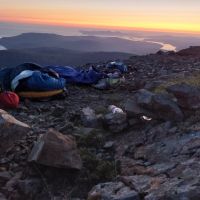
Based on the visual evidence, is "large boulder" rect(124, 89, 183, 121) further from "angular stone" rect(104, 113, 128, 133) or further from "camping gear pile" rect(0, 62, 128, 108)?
"camping gear pile" rect(0, 62, 128, 108)

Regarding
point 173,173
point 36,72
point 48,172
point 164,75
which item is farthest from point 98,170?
point 164,75

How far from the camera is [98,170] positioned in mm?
8070

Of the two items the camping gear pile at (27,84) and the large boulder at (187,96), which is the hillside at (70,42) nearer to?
the camping gear pile at (27,84)

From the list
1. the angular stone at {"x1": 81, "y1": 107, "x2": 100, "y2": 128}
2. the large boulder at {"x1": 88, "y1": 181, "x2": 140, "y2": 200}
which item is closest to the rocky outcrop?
the angular stone at {"x1": 81, "y1": 107, "x2": 100, "y2": 128}

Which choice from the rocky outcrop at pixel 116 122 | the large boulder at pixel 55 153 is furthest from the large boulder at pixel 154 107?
the large boulder at pixel 55 153

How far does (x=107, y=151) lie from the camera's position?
927 cm

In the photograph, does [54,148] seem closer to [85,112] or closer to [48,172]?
[48,172]

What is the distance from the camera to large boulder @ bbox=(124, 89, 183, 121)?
31.8ft

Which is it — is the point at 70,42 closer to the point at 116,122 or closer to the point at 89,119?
the point at 89,119

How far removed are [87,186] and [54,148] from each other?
0.81 metres

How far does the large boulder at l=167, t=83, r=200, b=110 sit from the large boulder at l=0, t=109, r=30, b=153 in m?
3.07

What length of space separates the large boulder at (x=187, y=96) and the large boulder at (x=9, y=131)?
10.1 ft

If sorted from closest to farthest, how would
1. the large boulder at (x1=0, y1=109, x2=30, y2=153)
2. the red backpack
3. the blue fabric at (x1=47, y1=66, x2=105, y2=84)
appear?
the large boulder at (x1=0, y1=109, x2=30, y2=153) → the red backpack → the blue fabric at (x1=47, y1=66, x2=105, y2=84)

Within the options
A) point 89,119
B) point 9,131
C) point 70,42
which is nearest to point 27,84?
point 89,119
